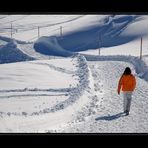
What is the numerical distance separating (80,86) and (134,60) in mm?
1628

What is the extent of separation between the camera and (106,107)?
285 inches

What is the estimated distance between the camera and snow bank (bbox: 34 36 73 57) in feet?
32.2

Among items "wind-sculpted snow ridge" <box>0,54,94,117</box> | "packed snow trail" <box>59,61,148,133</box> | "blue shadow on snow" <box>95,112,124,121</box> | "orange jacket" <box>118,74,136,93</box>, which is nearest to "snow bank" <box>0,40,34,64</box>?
"wind-sculpted snow ridge" <box>0,54,94,117</box>

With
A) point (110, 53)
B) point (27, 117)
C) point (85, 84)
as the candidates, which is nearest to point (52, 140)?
point (27, 117)

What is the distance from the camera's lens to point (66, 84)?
7906 millimetres

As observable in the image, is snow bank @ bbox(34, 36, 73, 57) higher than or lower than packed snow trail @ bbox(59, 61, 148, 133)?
higher

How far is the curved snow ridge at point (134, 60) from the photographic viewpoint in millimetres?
8023

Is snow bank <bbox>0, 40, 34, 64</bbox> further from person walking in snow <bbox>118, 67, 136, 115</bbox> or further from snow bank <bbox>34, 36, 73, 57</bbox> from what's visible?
person walking in snow <bbox>118, 67, 136, 115</bbox>

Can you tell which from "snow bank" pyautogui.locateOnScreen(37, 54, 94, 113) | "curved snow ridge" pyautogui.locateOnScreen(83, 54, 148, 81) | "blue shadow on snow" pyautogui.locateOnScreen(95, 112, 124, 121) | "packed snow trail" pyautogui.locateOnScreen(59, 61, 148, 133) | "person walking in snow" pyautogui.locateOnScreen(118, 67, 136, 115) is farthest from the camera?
"curved snow ridge" pyautogui.locateOnScreen(83, 54, 148, 81)

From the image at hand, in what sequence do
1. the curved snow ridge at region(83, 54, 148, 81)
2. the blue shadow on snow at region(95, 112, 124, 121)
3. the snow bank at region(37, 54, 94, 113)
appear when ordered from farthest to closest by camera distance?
the curved snow ridge at region(83, 54, 148, 81) → the snow bank at region(37, 54, 94, 113) → the blue shadow on snow at region(95, 112, 124, 121)

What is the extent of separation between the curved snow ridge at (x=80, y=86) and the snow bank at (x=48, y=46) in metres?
0.81

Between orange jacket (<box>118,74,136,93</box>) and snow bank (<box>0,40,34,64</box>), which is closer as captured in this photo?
orange jacket (<box>118,74,136,93</box>)

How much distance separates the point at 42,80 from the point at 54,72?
1.78 ft
